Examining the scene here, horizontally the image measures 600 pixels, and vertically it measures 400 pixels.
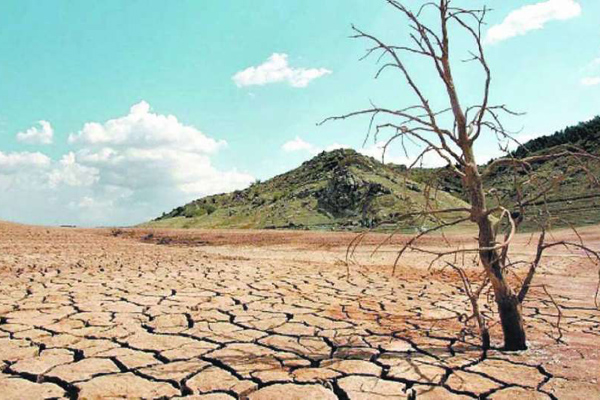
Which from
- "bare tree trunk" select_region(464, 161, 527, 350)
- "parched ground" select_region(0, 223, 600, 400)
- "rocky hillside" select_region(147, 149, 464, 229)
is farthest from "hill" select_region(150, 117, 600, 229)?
"bare tree trunk" select_region(464, 161, 527, 350)

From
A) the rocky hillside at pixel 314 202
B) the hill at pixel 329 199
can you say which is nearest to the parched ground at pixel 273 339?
the hill at pixel 329 199

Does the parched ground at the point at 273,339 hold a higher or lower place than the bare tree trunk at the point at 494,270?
lower

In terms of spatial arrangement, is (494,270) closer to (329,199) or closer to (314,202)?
(329,199)

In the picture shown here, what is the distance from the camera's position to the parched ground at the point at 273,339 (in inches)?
93.1

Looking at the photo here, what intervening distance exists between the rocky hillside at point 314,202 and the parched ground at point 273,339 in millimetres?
10973

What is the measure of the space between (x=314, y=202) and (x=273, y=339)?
722 inches

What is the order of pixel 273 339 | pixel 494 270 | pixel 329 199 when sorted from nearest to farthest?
1. pixel 494 270
2. pixel 273 339
3. pixel 329 199

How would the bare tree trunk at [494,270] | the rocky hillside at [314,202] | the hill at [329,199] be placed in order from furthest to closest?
the rocky hillside at [314,202]
the hill at [329,199]
the bare tree trunk at [494,270]

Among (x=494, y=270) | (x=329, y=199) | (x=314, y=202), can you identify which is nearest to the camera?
(x=494, y=270)

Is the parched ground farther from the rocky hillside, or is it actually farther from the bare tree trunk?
the rocky hillside

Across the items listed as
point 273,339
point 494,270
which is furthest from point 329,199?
point 494,270

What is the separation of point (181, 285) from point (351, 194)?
15.9 meters

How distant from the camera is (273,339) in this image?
323 cm

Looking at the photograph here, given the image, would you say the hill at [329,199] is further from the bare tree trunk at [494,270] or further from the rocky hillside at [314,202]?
the bare tree trunk at [494,270]
